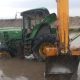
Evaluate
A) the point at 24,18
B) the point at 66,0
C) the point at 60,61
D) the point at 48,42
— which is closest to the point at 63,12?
the point at 66,0

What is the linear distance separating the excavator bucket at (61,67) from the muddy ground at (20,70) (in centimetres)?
51

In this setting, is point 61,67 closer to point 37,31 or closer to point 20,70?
point 20,70

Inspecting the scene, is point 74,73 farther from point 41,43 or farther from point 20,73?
point 41,43

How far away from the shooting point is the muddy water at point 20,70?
42.7 feet

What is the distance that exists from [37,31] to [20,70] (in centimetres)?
323

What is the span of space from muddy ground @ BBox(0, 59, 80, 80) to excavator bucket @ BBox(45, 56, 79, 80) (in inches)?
19.9

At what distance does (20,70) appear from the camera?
14516mm

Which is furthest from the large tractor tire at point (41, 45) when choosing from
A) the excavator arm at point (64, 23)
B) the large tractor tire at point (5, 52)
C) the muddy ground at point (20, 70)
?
the excavator arm at point (64, 23)

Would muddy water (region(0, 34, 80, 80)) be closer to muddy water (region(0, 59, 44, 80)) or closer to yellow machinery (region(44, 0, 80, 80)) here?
muddy water (region(0, 59, 44, 80))

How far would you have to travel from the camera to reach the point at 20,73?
1378 centimetres

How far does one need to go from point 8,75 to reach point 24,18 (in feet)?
16.1

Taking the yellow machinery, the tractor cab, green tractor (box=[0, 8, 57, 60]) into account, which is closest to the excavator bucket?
the yellow machinery

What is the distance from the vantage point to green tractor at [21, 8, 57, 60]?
658 inches

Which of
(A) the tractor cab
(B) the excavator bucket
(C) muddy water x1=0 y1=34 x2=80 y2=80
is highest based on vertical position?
(A) the tractor cab
